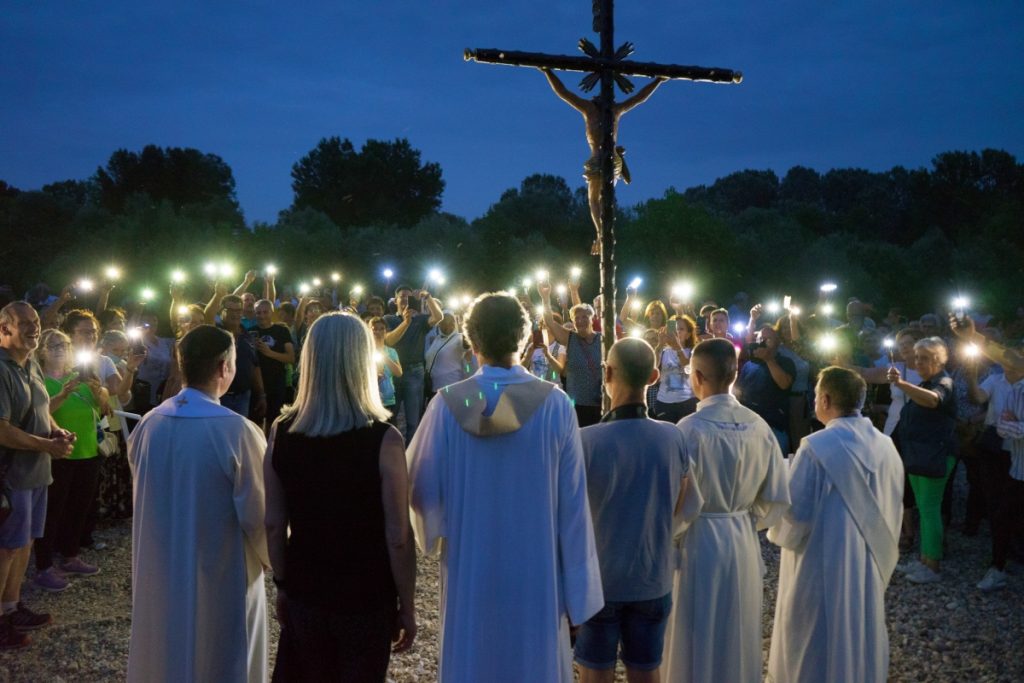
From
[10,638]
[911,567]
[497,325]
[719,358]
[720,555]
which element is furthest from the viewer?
[911,567]

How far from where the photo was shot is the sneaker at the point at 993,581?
6.32m

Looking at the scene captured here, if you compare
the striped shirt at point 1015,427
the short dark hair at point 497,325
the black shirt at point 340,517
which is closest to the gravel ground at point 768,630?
the striped shirt at point 1015,427

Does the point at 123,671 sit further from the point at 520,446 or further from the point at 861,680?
the point at 861,680

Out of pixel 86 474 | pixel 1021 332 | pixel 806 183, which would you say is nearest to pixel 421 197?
pixel 806 183

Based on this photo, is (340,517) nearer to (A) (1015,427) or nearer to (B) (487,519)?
(B) (487,519)

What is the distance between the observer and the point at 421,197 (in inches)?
2394

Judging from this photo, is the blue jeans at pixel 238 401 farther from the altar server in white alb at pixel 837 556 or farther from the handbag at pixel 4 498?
the altar server in white alb at pixel 837 556

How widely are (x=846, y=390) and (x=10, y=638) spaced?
208 inches

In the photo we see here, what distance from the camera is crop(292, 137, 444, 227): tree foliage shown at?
58.1 metres

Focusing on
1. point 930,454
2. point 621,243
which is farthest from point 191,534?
point 621,243

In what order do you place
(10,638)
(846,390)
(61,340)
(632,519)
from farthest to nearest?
(61,340), (10,638), (846,390), (632,519)

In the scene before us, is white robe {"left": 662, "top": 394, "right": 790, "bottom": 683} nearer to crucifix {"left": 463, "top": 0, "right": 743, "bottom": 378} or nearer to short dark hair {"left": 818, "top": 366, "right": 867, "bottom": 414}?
short dark hair {"left": 818, "top": 366, "right": 867, "bottom": 414}

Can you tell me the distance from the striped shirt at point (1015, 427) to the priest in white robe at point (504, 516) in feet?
15.7

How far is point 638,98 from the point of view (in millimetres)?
4812
